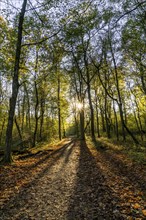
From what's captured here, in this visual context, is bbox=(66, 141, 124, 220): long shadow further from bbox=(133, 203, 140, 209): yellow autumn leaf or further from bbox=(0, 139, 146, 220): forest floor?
bbox=(133, 203, 140, 209): yellow autumn leaf

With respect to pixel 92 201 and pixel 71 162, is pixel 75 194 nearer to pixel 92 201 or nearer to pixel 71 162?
pixel 92 201

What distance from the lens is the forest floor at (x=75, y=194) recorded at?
396 cm

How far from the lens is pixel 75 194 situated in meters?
5.14

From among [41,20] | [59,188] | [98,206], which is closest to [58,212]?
[98,206]

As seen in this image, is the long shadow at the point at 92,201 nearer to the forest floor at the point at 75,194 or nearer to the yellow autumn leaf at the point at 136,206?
the forest floor at the point at 75,194

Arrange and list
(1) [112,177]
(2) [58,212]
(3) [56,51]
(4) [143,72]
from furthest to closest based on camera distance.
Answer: (4) [143,72] → (3) [56,51] → (1) [112,177] → (2) [58,212]

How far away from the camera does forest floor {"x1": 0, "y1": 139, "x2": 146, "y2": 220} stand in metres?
3.96

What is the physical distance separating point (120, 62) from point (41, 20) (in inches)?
512

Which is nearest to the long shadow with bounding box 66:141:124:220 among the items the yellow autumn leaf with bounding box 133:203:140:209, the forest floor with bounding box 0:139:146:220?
the forest floor with bounding box 0:139:146:220

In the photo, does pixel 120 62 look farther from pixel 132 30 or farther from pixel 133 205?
pixel 133 205

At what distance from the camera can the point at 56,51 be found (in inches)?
555

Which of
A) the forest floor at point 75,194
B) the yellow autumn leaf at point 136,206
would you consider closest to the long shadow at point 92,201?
the forest floor at point 75,194

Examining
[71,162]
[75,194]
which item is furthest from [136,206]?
[71,162]

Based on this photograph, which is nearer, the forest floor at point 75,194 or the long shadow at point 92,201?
the long shadow at point 92,201
